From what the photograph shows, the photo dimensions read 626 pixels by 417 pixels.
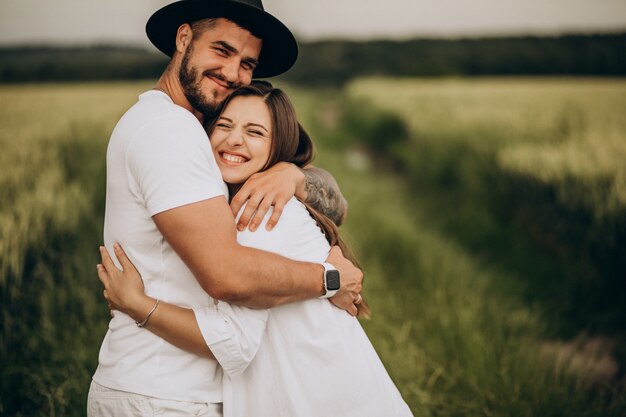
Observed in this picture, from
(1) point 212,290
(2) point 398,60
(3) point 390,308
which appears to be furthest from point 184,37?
(2) point 398,60

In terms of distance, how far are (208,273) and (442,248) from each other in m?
5.40

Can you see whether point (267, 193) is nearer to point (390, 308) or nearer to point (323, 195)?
point (323, 195)

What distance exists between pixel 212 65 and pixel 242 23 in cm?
22

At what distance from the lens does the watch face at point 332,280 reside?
179cm

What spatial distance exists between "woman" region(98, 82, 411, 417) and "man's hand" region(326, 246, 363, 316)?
0.03 m

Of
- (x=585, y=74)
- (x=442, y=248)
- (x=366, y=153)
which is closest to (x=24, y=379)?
(x=442, y=248)

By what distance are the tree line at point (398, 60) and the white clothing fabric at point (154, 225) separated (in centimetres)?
294

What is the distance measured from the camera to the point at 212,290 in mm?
1584

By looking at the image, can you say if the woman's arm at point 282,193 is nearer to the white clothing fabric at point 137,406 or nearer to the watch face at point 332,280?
the watch face at point 332,280

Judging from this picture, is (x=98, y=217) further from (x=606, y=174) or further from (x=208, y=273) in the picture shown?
(x=606, y=174)

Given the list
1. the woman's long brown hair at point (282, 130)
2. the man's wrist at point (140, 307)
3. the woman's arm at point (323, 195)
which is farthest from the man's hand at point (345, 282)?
the man's wrist at point (140, 307)

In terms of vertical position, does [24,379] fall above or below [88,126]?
below

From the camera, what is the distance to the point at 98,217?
5637 mm

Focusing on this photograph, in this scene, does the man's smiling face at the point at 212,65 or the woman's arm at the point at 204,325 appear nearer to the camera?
the woman's arm at the point at 204,325
